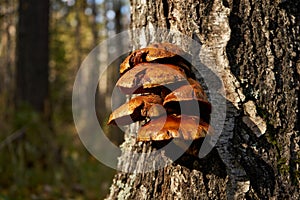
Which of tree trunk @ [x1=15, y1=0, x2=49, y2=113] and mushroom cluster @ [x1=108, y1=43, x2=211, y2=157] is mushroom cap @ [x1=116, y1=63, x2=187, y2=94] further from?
tree trunk @ [x1=15, y1=0, x2=49, y2=113]

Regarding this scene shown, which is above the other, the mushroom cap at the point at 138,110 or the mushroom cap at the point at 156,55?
the mushroom cap at the point at 156,55

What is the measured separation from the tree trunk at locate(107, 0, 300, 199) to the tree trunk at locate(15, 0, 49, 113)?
6.36m

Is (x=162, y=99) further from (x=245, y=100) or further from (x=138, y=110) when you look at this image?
(x=245, y=100)

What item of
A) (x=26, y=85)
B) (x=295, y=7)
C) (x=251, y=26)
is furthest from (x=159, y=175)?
(x=26, y=85)

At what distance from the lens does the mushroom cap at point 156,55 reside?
149 centimetres

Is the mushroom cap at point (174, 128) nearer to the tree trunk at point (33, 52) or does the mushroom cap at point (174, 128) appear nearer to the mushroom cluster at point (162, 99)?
the mushroom cluster at point (162, 99)

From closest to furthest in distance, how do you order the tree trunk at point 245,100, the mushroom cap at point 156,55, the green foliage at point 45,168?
1. the mushroom cap at point 156,55
2. the tree trunk at point 245,100
3. the green foliage at point 45,168

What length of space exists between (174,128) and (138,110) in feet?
0.53

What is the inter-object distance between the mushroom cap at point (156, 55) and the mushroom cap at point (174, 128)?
212mm

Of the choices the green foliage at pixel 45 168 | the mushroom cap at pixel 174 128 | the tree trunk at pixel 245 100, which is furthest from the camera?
the green foliage at pixel 45 168

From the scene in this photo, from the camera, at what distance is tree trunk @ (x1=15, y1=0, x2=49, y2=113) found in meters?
7.78

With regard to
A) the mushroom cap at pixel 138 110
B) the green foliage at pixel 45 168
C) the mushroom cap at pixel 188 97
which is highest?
the mushroom cap at pixel 188 97

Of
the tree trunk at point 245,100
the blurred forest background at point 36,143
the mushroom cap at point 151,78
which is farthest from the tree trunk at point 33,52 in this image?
the mushroom cap at point 151,78

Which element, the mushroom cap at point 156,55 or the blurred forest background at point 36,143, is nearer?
the mushroom cap at point 156,55
